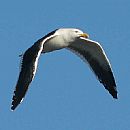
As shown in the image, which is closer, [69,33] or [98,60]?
[69,33]

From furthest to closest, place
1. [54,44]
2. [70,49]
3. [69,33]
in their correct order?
[70,49] → [69,33] → [54,44]

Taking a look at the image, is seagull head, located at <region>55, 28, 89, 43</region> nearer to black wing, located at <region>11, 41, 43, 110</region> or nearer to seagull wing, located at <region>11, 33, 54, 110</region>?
seagull wing, located at <region>11, 33, 54, 110</region>

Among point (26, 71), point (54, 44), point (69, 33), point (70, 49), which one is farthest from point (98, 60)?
→ point (26, 71)

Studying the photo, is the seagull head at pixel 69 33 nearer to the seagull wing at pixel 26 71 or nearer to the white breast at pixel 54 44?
the white breast at pixel 54 44

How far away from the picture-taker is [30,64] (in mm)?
26141

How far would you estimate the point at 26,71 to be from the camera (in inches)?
1023

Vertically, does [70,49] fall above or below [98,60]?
above

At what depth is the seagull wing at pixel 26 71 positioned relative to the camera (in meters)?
25.5

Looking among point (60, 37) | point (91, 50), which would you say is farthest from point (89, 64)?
point (60, 37)

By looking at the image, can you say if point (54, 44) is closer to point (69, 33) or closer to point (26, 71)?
point (69, 33)

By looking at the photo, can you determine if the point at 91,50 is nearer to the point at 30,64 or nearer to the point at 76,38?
the point at 76,38

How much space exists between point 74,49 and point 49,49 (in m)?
2.57

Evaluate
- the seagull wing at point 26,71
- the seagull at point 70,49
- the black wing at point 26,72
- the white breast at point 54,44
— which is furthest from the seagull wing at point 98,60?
the black wing at point 26,72

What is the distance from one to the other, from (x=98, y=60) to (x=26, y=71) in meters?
5.41
